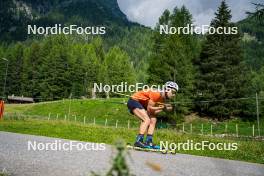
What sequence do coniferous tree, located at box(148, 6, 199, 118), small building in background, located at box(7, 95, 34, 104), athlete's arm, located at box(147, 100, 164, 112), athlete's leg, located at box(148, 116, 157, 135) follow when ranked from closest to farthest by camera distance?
athlete's arm, located at box(147, 100, 164, 112), athlete's leg, located at box(148, 116, 157, 135), coniferous tree, located at box(148, 6, 199, 118), small building in background, located at box(7, 95, 34, 104)

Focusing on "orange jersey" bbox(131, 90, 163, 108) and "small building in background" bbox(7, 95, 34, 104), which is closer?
"orange jersey" bbox(131, 90, 163, 108)

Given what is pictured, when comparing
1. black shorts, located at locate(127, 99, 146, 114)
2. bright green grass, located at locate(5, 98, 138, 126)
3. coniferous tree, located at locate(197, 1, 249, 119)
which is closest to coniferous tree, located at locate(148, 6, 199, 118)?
coniferous tree, located at locate(197, 1, 249, 119)

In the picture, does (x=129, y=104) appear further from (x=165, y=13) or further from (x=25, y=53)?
(x=25, y=53)

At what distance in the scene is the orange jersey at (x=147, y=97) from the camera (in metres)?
11.0

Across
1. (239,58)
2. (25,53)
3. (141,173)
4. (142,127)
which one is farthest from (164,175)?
(25,53)

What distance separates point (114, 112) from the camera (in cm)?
6788

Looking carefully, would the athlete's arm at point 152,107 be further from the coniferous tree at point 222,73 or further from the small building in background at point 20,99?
the small building in background at point 20,99

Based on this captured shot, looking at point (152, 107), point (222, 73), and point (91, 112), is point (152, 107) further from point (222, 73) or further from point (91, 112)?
point (91, 112)

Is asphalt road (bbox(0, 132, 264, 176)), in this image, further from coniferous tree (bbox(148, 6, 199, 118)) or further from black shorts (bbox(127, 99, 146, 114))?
coniferous tree (bbox(148, 6, 199, 118))

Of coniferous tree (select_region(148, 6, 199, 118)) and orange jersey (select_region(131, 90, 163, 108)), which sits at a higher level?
coniferous tree (select_region(148, 6, 199, 118))

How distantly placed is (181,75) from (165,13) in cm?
2246

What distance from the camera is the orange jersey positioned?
11023mm

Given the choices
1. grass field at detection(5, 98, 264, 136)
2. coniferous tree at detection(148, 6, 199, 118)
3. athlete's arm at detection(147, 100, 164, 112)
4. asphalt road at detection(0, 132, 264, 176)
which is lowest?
grass field at detection(5, 98, 264, 136)

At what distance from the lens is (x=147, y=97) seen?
37.1ft
